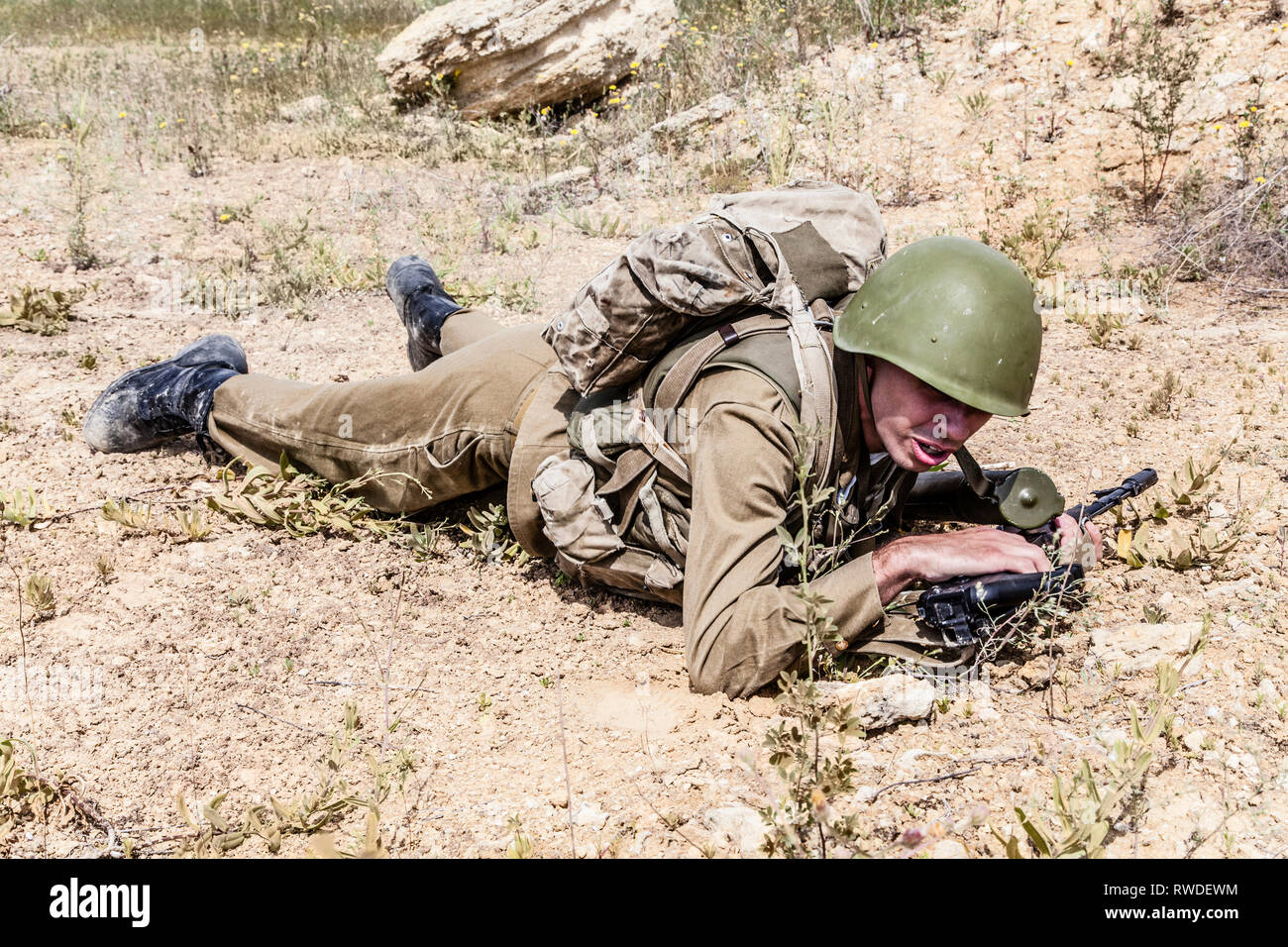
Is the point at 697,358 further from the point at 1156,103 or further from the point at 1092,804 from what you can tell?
the point at 1156,103

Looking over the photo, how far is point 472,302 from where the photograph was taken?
5.91 metres

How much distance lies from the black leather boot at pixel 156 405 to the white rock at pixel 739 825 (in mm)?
3048

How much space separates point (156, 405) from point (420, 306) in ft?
4.25

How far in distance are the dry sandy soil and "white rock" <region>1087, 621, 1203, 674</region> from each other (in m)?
0.04

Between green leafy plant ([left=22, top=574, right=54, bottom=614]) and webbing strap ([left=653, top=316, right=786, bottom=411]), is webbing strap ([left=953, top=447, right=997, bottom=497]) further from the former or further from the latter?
green leafy plant ([left=22, top=574, right=54, bottom=614])

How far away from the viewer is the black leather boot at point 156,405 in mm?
4328

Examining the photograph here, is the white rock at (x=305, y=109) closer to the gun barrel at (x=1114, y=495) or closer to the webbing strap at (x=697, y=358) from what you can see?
the webbing strap at (x=697, y=358)

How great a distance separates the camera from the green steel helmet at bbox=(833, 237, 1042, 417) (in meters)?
2.71

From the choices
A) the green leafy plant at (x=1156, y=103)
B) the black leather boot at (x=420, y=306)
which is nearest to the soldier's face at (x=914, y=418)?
the black leather boot at (x=420, y=306)

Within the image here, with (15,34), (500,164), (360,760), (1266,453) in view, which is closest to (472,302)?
(500,164)

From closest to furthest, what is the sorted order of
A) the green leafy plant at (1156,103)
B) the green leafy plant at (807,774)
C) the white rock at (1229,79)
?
the green leafy plant at (807,774) → the green leafy plant at (1156,103) → the white rock at (1229,79)

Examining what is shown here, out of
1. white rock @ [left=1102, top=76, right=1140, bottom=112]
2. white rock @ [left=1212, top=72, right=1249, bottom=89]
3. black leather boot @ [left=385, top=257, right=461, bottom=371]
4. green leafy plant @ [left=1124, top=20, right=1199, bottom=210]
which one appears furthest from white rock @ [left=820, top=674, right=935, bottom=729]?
white rock @ [left=1212, top=72, right=1249, bottom=89]
